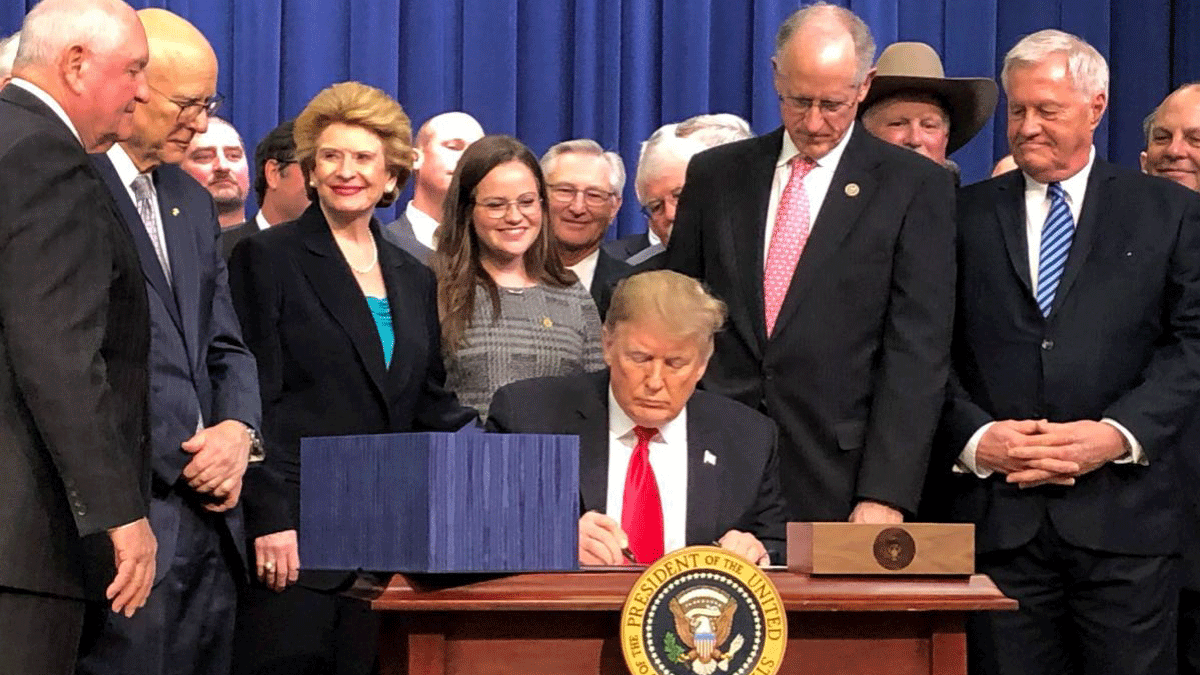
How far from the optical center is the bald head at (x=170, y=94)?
3.37 m

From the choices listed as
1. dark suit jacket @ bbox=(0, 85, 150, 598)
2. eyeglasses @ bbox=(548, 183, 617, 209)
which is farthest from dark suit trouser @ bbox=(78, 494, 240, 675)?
eyeglasses @ bbox=(548, 183, 617, 209)

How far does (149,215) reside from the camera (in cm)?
342

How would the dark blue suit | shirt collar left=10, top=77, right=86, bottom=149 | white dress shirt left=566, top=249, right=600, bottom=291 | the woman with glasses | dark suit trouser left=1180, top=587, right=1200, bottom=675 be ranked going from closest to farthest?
shirt collar left=10, top=77, right=86, bottom=149 < the dark blue suit < the woman with glasses < dark suit trouser left=1180, top=587, right=1200, bottom=675 < white dress shirt left=566, top=249, right=600, bottom=291

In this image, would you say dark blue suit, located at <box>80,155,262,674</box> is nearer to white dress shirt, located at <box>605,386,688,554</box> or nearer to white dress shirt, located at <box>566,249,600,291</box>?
white dress shirt, located at <box>605,386,688,554</box>

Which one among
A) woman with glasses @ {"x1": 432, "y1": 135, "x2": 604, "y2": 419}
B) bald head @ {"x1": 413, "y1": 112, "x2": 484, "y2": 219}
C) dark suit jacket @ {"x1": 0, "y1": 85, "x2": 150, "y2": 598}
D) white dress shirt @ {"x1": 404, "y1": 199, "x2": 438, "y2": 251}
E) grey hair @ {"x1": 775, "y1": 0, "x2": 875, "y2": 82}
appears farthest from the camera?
bald head @ {"x1": 413, "y1": 112, "x2": 484, "y2": 219}

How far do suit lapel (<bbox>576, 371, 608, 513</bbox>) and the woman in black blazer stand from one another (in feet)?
1.66

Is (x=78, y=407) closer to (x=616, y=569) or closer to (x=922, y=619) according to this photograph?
(x=616, y=569)

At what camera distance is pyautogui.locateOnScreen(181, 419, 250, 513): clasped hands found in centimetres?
330

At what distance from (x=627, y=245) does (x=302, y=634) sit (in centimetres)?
190

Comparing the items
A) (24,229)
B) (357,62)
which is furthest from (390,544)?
(357,62)

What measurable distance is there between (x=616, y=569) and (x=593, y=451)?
0.67m

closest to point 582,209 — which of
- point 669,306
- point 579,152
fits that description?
point 579,152

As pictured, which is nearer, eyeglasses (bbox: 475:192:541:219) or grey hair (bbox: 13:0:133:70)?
grey hair (bbox: 13:0:133:70)

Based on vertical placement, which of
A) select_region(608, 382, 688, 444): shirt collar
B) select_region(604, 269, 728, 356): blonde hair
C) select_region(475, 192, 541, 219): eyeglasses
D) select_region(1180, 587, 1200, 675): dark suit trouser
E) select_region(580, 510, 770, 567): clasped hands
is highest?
select_region(475, 192, 541, 219): eyeglasses
